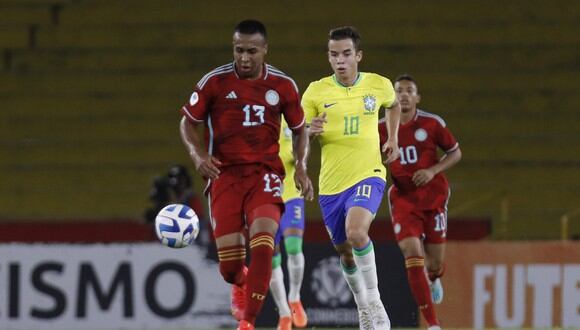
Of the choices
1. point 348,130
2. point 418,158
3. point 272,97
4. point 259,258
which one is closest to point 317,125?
point 348,130

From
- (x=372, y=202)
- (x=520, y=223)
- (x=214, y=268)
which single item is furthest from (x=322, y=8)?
(x=372, y=202)

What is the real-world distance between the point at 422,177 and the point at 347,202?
60.7 inches

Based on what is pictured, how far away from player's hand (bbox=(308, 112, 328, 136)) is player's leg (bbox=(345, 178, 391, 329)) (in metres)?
0.52

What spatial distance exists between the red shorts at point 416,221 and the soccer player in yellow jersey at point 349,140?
1.23 meters

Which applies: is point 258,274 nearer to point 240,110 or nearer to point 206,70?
point 240,110

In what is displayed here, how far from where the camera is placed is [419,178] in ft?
35.4

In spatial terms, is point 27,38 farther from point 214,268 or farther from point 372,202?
point 372,202

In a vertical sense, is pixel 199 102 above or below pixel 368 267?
above

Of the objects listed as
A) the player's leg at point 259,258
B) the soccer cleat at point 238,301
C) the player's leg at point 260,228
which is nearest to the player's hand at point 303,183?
the player's leg at point 260,228

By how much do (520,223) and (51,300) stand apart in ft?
22.4

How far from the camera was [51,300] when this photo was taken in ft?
43.9

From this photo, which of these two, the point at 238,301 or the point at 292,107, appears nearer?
the point at 292,107

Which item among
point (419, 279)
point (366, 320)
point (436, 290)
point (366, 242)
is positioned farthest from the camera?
point (436, 290)

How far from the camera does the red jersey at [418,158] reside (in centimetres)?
1108
